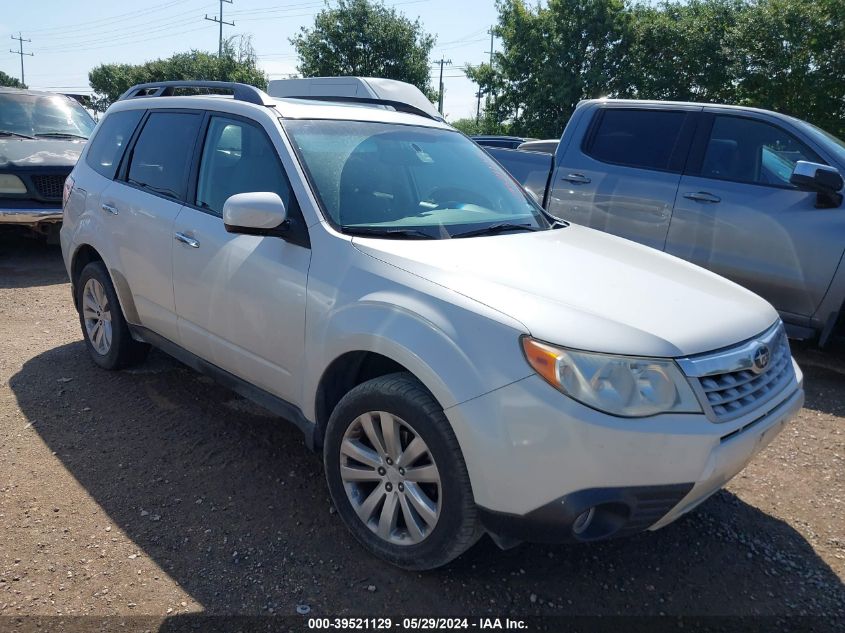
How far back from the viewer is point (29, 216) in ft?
24.9

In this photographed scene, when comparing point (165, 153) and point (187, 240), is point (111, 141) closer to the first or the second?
point (165, 153)

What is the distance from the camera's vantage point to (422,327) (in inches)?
92.6

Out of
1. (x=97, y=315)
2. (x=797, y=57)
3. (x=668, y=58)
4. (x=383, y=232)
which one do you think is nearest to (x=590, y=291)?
(x=383, y=232)

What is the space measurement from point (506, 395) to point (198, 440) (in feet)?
7.11

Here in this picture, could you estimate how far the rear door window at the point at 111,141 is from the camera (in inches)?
169

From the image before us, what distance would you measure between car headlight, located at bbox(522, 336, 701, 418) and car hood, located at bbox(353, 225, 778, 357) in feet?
0.11

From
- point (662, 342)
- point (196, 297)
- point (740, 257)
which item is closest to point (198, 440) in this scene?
point (196, 297)

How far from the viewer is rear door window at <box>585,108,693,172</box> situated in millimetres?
5543

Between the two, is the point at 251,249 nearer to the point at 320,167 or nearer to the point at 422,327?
the point at 320,167

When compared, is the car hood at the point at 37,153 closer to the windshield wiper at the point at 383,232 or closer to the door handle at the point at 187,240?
the door handle at the point at 187,240

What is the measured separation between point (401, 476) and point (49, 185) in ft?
23.9

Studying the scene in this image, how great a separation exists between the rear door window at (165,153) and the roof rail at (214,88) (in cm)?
22

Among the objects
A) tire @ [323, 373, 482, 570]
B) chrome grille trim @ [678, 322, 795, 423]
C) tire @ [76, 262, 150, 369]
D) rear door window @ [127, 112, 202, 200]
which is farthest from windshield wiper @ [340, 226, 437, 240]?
tire @ [76, 262, 150, 369]

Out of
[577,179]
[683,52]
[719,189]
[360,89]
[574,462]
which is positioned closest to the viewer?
[574,462]
